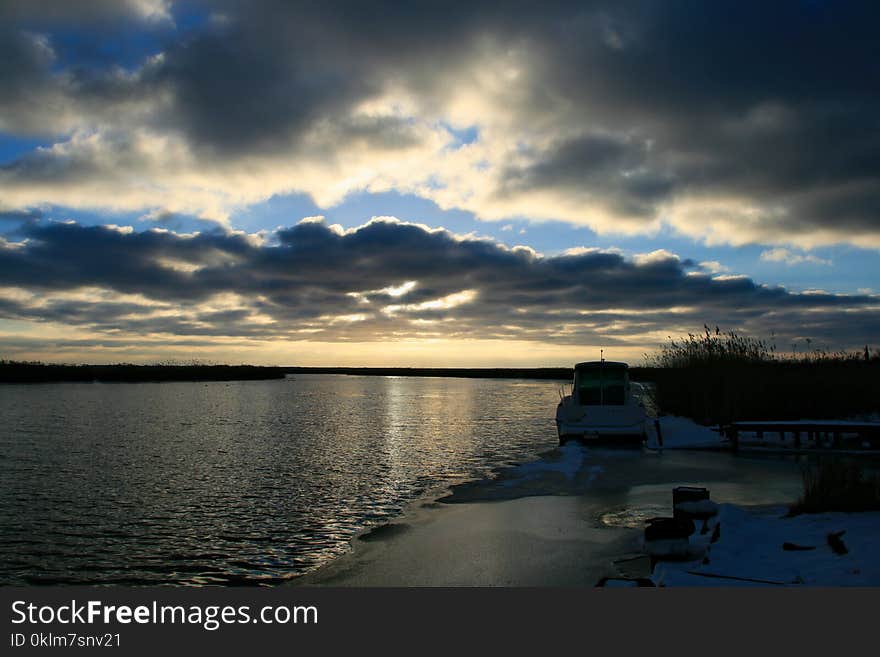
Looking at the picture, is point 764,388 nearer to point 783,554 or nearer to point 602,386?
point 602,386

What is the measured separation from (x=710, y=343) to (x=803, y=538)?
21.5 metres

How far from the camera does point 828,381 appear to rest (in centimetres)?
2267

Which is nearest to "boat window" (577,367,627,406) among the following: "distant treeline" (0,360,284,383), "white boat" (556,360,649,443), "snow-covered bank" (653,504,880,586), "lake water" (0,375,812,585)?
"white boat" (556,360,649,443)

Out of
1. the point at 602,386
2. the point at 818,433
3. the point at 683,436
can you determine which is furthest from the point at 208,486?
the point at 818,433

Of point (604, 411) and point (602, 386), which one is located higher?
point (602, 386)

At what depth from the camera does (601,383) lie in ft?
70.0

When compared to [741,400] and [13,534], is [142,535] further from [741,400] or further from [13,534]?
[741,400]

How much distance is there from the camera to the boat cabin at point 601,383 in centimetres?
2106

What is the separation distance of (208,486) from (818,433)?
17.0 metres

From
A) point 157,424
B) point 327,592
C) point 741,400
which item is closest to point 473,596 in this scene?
point 327,592

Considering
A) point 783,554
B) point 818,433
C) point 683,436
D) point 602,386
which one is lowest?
point 683,436

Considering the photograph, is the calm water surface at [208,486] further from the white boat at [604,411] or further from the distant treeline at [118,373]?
the distant treeline at [118,373]

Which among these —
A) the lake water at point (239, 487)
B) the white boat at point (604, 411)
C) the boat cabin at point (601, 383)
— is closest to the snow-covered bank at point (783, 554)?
the lake water at point (239, 487)

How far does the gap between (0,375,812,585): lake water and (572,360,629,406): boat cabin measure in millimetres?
2274
